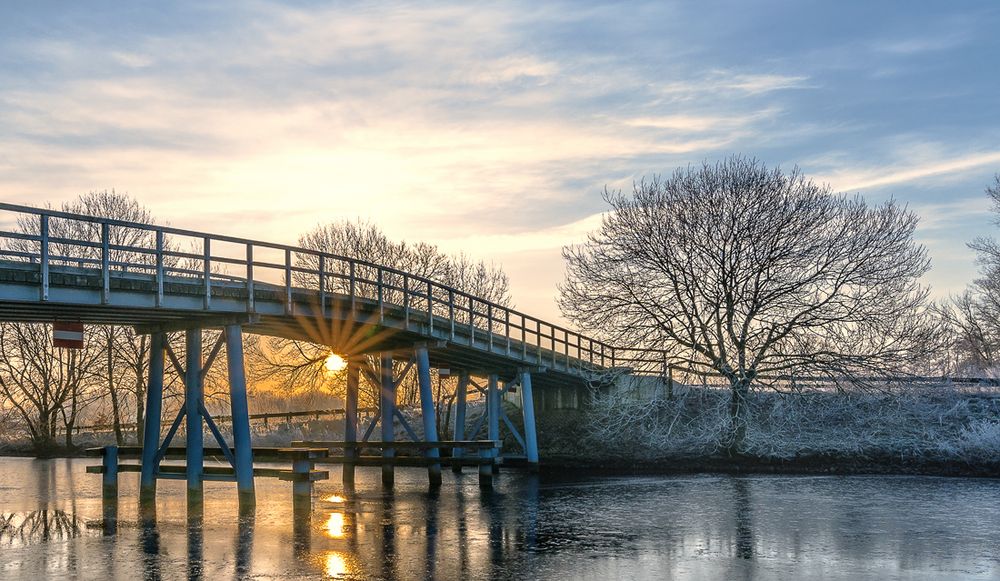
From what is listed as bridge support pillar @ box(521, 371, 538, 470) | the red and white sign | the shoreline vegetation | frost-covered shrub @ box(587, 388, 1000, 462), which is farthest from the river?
bridge support pillar @ box(521, 371, 538, 470)

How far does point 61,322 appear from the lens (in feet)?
77.2

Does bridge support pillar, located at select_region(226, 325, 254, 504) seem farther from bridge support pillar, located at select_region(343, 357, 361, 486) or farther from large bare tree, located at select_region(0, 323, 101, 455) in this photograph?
large bare tree, located at select_region(0, 323, 101, 455)

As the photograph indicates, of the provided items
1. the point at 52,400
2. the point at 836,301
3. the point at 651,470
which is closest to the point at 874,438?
the point at 836,301

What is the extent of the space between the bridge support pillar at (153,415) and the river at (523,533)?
557 millimetres

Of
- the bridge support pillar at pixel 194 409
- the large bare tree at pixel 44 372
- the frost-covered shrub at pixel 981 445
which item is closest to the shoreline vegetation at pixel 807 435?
the frost-covered shrub at pixel 981 445

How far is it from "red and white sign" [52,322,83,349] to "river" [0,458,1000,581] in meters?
3.69

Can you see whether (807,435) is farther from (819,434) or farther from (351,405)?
(351,405)

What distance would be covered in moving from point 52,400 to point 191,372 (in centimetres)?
2756

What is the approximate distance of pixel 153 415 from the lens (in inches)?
1004

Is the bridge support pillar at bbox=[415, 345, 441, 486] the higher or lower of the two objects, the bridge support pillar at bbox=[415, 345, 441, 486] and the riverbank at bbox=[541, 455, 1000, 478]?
the higher

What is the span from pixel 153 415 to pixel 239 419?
8.28 feet

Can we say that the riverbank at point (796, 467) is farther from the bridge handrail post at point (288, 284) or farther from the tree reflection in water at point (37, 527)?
the tree reflection in water at point (37, 527)

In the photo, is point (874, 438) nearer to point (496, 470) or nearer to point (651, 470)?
point (651, 470)

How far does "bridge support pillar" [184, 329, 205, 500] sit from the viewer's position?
25047 mm
